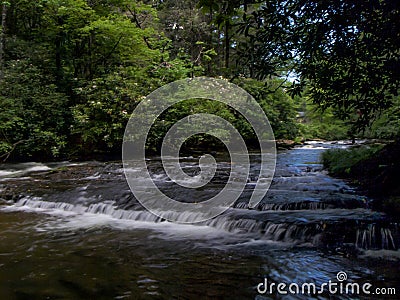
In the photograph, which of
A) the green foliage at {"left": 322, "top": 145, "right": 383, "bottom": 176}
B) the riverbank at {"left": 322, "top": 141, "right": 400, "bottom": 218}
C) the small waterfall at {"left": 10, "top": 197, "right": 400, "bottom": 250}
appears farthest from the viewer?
the green foliage at {"left": 322, "top": 145, "right": 383, "bottom": 176}

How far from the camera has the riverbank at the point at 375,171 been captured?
571 centimetres

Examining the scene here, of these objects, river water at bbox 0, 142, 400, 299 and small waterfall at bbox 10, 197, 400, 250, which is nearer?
river water at bbox 0, 142, 400, 299

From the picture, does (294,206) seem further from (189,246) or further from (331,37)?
(331,37)

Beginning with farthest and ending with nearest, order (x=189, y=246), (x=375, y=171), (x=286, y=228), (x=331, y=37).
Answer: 1. (x=375, y=171)
2. (x=286, y=228)
3. (x=189, y=246)
4. (x=331, y=37)

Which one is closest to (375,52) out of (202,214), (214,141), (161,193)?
(202,214)

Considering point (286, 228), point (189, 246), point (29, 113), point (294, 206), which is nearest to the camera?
point (189, 246)

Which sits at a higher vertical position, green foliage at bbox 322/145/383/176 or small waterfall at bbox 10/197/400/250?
green foliage at bbox 322/145/383/176

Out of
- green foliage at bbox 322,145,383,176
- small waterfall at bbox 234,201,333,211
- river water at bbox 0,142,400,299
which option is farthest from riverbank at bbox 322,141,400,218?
small waterfall at bbox 234,201,333,211

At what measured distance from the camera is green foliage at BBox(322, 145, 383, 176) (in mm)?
8758

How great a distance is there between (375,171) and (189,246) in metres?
5.25

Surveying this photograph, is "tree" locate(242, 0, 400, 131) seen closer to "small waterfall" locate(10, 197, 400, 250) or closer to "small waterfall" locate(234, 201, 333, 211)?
"small waterfall" locate(10, 197, 400, 250)

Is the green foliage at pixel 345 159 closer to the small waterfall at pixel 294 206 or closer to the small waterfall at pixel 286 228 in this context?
the small waterfall at pixel 294 206

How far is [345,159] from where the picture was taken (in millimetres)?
9445

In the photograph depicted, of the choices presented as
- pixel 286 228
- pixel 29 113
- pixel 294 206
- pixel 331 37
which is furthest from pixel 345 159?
pixel 29 113
